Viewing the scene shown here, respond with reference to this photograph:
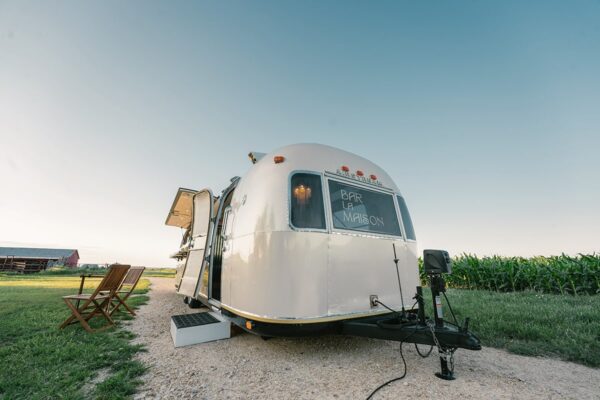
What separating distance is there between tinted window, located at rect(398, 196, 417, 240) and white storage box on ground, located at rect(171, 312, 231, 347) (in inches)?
131

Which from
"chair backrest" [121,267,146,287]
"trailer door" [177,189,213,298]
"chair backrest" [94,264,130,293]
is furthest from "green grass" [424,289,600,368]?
"chair backrest" [121,267,146,287]

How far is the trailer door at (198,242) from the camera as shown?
5.39 m

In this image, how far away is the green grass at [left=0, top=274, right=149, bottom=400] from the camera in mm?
2766

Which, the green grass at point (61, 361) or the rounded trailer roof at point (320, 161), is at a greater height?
the rounded trailer roof at point (320, 161)

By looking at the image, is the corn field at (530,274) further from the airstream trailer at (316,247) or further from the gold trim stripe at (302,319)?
the gold trim stripe at (302,319)

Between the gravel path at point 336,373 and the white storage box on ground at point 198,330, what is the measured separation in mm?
128

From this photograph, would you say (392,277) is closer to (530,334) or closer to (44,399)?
(530,334)

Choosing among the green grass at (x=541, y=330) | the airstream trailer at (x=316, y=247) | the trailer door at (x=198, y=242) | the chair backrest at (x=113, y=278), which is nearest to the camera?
the airstream trailer at (x=316, y=247)

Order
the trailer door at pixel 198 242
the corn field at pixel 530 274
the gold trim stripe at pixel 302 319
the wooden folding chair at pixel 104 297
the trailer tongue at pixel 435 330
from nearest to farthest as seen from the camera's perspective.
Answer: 1. the trailer tongue at pixel 435 330
2. the gold trim stripe at pixel 302 319
3. the wooden folding chair at pixel 104 297
4. the trailer door at pixel 198 242
5. the corn field at pixel 530 274

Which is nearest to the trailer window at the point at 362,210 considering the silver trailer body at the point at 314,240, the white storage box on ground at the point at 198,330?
the silver trailer body at the point at 314,240

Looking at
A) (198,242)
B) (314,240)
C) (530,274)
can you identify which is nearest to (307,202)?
(314,240)

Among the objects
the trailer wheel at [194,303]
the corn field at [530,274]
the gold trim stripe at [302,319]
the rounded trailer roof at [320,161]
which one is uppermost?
the rounded trailer roof at [320,161]

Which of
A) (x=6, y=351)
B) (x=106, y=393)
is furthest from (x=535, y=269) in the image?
(x=6, y=351)

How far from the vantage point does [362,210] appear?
404cm
